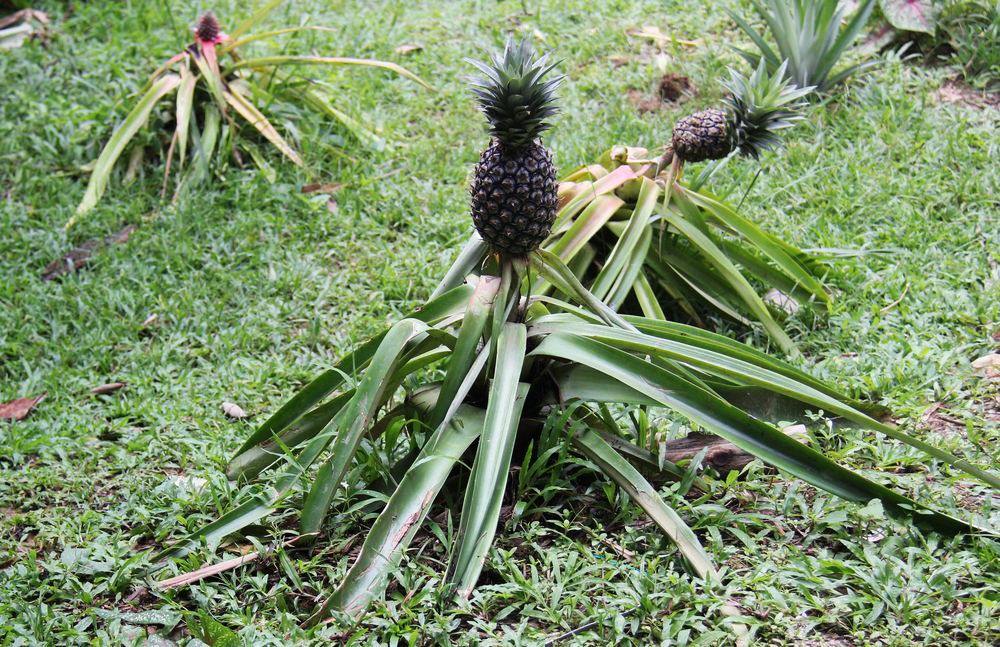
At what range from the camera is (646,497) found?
2381 mm

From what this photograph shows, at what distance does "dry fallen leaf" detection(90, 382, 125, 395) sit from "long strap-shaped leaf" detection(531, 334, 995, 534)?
2067 millimetres

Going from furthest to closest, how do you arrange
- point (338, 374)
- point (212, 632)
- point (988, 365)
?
point (988, 365) → point (338, 374) → point (212, 632)

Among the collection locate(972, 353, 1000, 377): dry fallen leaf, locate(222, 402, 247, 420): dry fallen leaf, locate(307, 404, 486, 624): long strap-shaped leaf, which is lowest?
locate(222, 402, 247, 420): dry fallen leaf

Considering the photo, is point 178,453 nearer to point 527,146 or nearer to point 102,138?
point 527,146

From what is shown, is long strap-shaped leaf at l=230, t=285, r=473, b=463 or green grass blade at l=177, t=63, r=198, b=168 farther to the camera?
green grass blade at l=177, t=63, r=198, b=168

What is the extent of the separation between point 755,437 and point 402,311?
1.89m

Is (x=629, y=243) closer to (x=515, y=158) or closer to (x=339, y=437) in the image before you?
(x=515, y=158)

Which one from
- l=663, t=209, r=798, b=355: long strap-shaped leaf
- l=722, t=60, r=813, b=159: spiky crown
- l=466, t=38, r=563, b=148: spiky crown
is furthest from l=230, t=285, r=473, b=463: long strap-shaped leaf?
l=722, t=60, r=813, b=159: spiky crown

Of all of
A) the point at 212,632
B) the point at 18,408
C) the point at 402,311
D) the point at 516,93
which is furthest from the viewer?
the point at 402,311

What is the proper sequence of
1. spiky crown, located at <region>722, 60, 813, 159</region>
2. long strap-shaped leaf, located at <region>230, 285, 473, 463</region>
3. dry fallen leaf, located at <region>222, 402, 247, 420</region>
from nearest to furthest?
long strap-shaped leaf, located at <region>230, 285, 473, 463</region> → spiky crown, located at <region>722, 60, 813, 159</region> → dry fallen leaf, located at <region>222, 402, 247, 420</region>

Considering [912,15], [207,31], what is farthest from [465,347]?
[912,15]

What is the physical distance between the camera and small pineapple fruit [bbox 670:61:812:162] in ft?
10.8

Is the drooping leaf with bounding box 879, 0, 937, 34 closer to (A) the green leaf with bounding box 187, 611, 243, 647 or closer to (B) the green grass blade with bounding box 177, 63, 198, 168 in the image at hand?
(B) the green grass blade with bounding box 177, 63, 198, 168

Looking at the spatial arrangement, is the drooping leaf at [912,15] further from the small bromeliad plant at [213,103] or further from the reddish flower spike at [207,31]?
the reddish flower spike at [207,31]
